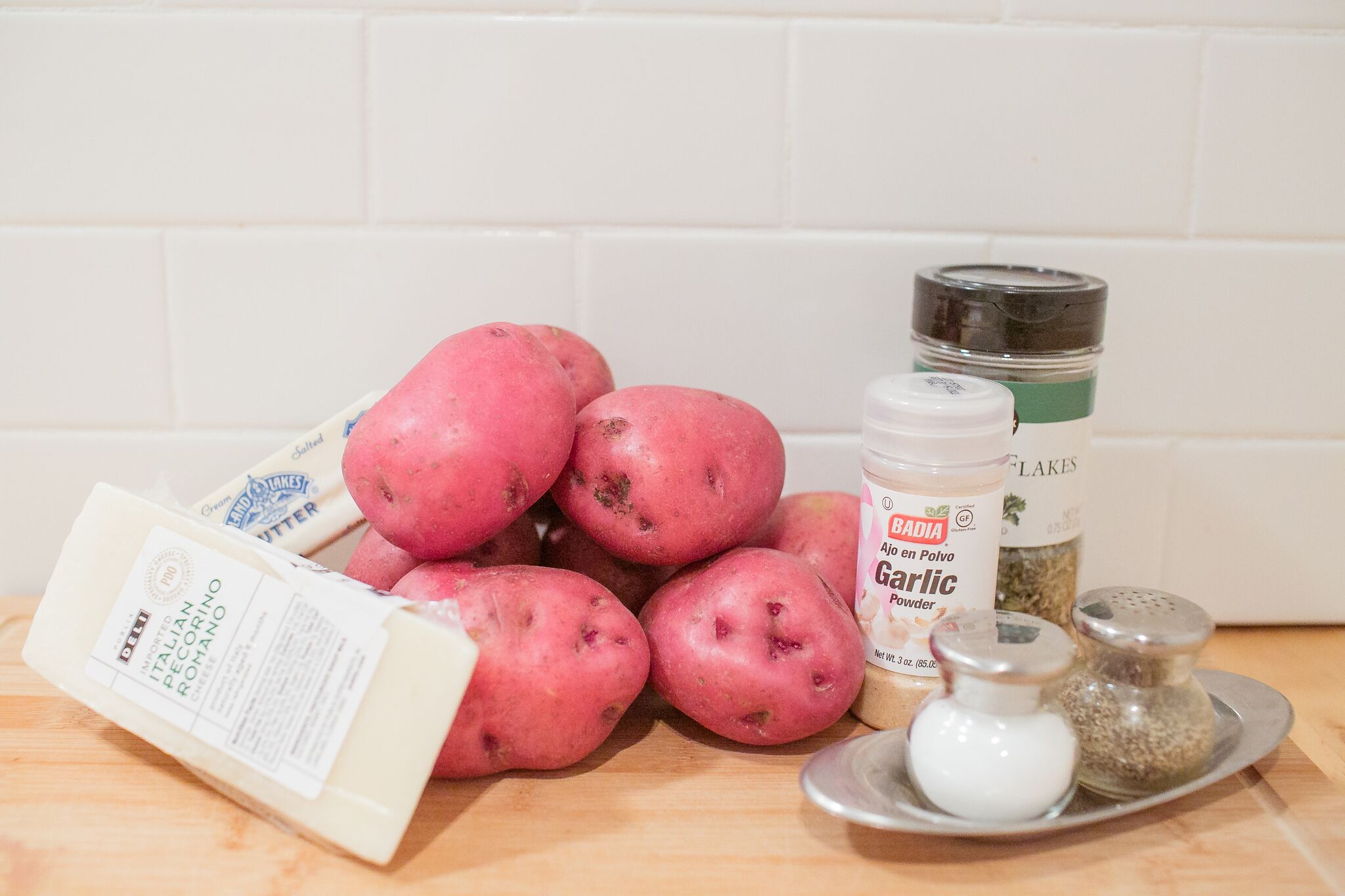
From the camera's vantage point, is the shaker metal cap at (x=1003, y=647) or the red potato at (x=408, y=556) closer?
the shaker metal cap at (x=1003, y=647)

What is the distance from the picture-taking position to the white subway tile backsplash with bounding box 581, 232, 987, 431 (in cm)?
88

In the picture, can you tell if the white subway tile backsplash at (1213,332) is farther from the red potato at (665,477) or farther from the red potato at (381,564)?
the red potato at (381,564)

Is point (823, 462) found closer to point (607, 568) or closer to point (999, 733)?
point (607, 568)

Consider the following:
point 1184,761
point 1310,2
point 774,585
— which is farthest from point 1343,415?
point 774,585

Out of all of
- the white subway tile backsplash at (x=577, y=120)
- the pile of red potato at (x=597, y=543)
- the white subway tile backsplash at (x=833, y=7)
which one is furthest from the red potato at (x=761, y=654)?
the white subway tile backsplash at (x=833, y=7)

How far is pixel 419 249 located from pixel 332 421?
6.5 inches

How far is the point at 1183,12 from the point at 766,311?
40 cm

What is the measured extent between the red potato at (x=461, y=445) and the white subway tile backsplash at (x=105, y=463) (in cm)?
29

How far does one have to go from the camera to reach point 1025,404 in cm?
72

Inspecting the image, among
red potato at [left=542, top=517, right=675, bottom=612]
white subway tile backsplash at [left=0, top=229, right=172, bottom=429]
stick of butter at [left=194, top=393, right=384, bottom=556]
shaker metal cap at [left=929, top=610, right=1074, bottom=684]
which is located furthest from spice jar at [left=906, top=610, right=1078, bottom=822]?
white subway tile backsplash at [left=0, top=229, right=172, bottom=429]

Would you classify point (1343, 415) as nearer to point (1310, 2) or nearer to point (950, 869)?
point (1310, 2)

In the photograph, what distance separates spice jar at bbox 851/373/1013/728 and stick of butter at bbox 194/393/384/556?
1.27 feet

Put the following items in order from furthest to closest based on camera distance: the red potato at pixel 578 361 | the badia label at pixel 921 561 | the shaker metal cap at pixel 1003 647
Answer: the red potato at pixel 578 361 → the badia label at pixel 921 561 → the shaker metal cap at pixel 1003 647

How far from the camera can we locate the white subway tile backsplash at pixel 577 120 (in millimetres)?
836
